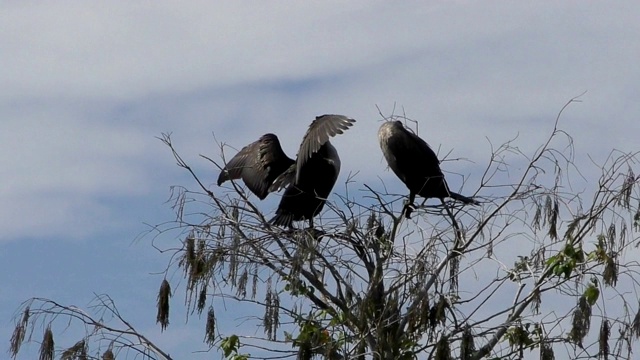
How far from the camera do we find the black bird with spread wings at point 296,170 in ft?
26.9

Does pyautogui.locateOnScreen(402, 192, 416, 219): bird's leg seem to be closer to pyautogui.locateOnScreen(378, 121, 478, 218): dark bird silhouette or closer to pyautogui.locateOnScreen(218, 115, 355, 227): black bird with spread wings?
pyautogui.locateOnScreen(218, 115, 355, 227): black bird with spread wings

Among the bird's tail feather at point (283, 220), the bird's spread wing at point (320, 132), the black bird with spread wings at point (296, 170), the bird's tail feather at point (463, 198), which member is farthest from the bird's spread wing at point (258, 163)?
the bird's tail feather at point (463, 198)

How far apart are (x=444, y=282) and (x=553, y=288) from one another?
79 centimetres

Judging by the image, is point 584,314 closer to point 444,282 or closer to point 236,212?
point 444,282

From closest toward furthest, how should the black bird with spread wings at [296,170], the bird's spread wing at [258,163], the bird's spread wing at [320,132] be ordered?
the bird's spread wing at [320,132] → the black bird with spread wings at [296,170] → the bird's spread wing at [258,163]

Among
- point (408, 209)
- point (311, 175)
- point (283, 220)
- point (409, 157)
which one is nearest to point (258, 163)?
point (311, 175)

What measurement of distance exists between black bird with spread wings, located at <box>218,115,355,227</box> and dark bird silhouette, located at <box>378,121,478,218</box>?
0.38 m

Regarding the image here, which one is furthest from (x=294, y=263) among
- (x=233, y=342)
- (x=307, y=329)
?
(x=233, y=342)

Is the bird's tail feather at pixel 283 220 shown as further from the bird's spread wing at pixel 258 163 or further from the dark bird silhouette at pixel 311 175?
the bird's spread wing at pixel 258 163

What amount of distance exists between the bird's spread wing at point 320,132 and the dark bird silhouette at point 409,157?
0.79m

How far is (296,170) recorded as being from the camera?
8.69 meters

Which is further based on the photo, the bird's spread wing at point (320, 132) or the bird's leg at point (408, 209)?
the bird's spread wing at point (320, 132)

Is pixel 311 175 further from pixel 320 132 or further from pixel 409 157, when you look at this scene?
pixel 320 132

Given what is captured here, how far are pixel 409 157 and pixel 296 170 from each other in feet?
2.66
